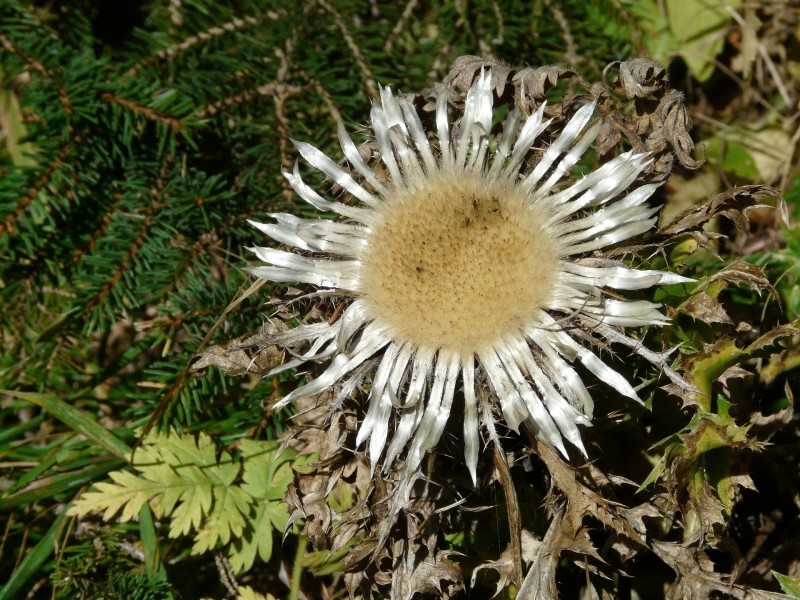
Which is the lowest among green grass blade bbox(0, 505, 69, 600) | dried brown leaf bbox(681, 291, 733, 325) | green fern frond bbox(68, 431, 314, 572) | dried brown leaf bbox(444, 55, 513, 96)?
green grass blade bbox(0, 505, 69, 600)

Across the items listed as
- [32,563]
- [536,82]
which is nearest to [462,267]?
[536,82]

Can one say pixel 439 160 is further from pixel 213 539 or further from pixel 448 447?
pixel 213 539

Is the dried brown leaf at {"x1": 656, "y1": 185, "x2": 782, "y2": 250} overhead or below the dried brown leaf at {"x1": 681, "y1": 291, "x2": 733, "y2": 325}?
overhead

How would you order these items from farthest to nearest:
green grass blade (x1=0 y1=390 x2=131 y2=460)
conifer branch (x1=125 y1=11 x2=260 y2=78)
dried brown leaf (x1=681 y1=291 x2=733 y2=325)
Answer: conifer branch (x1=125 y1=11 x2=260 y2=78), green grass blade (x1=0 y1=390 x2=131 y2=460), dried brown leaf (x1=681 y1=291 x2=733 y2=325)

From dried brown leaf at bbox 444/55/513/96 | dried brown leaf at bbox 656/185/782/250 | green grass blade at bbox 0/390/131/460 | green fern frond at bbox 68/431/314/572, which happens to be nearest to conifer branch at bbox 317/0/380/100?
dried brown leaf at bbox 444/55/513/96

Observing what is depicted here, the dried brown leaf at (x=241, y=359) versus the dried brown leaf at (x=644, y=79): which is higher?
the dried brown leaf at (x=644, y=79)

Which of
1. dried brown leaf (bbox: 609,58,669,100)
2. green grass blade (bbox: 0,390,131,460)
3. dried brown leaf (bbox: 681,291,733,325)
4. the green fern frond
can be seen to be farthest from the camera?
green grass blade (bbox: 0,390,131,460)

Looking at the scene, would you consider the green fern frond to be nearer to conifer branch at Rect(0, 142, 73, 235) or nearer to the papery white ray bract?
the papery white ray bract

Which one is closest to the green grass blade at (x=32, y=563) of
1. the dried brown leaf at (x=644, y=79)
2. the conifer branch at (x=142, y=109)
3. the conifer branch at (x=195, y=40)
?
the conifer branch at (x=142, y=109)

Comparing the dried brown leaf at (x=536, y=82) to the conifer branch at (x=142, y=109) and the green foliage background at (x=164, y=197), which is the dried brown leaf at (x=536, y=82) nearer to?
the green foliage background at (x=164, y=197)

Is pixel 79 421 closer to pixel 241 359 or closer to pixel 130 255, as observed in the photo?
pixel 130 255
